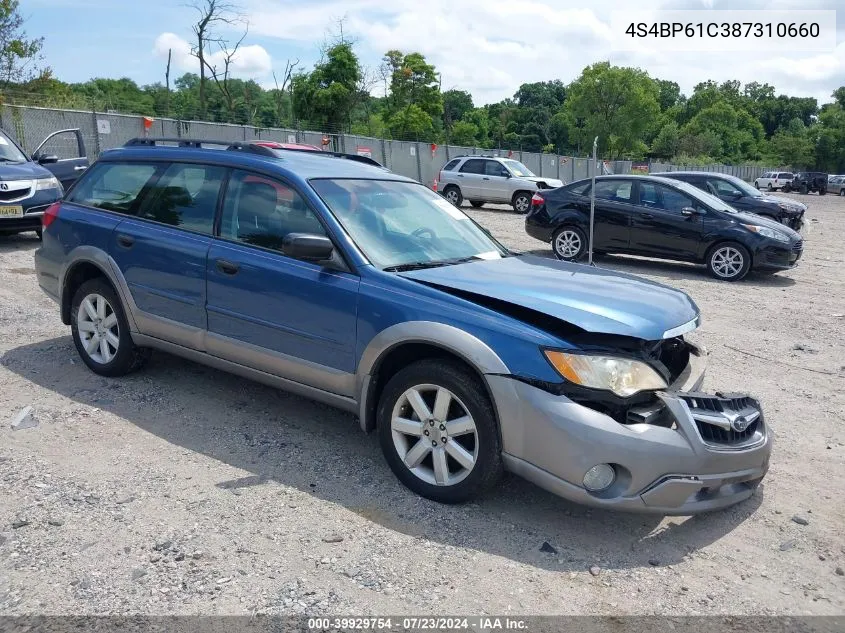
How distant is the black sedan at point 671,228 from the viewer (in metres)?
11.2

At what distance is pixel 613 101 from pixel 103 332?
203 feet

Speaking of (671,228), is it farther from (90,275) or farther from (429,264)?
(90,275)

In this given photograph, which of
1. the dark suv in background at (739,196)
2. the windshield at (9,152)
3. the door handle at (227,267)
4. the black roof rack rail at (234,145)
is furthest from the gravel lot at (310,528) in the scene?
the dark suv in background at (739,196)

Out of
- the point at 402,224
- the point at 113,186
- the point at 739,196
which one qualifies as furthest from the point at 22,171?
the point at 739,196

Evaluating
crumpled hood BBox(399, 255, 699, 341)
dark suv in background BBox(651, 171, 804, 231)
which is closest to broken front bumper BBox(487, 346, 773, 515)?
crumpled hood BBox(399, 255, 699, 341)

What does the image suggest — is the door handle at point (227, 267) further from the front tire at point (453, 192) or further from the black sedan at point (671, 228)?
the front tire at point (453, 192)

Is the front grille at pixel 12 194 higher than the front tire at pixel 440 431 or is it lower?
higher

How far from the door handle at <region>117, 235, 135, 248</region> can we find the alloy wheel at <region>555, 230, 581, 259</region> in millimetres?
8754

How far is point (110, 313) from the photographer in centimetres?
540

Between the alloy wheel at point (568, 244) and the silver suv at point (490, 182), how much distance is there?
9180mm

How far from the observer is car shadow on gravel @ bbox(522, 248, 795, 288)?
11430mm

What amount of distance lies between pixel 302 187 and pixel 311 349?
990mm

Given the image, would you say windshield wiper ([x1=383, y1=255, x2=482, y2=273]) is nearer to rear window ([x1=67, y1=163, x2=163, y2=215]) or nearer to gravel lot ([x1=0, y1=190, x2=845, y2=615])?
gravel lot ([x1=0, y1=190, x2=845, y2=615])

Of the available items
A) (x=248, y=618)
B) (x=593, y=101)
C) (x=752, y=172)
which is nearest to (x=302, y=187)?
(x=248, y=618)
